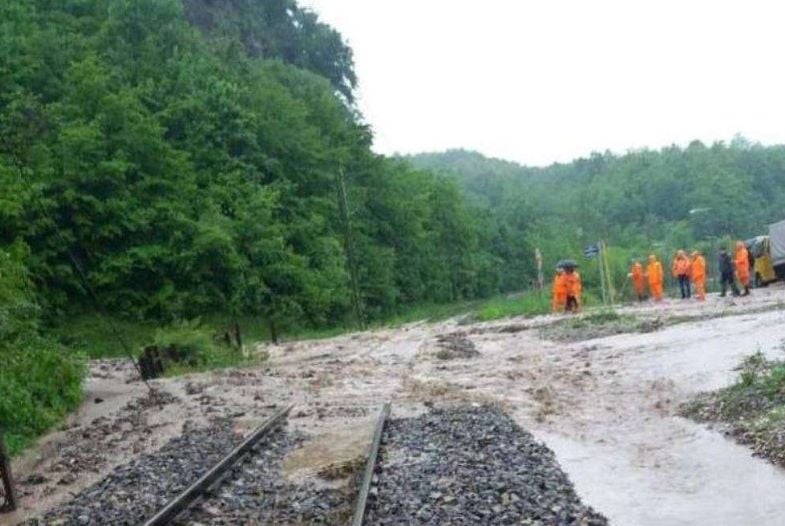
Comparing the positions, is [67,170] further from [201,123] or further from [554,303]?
[554,303]

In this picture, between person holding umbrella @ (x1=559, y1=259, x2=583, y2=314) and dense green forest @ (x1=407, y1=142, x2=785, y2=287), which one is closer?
person holding umbrella @ (x1=559, y1=259, x2=583, y2=314)

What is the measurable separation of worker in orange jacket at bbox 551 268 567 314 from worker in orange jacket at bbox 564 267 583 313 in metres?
0.15

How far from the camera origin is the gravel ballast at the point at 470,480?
8.56 m

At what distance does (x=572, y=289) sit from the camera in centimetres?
3531

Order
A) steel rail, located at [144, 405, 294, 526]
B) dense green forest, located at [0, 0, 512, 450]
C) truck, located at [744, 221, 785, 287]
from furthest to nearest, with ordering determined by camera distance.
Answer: dense green forest, located at [0, 0, 512, 450] → truck, located at [744, 221, 785, 287] → steel rail, located at [144, 405, 294, 526]

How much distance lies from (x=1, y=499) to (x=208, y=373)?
44.7 feet

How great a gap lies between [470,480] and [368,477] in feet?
3.60

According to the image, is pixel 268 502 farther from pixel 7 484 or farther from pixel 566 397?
pixel 566 397

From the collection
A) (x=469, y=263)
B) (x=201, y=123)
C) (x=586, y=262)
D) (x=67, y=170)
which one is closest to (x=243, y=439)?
(x=67, y=170)

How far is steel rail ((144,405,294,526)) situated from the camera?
9.23 m

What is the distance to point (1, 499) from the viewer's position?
12.4m

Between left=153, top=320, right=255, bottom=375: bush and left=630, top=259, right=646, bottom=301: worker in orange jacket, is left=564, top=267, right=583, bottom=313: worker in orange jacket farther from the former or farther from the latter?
left=153, top=320, right=255, bottom=375: bush

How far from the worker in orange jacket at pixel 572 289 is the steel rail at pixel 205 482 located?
2184cm

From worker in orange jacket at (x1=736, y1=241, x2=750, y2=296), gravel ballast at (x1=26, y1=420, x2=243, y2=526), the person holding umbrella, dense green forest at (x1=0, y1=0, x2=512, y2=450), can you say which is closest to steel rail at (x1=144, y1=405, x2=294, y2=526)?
gravel ballast at (x1=26, y1=420, x2=243, y2=526)
